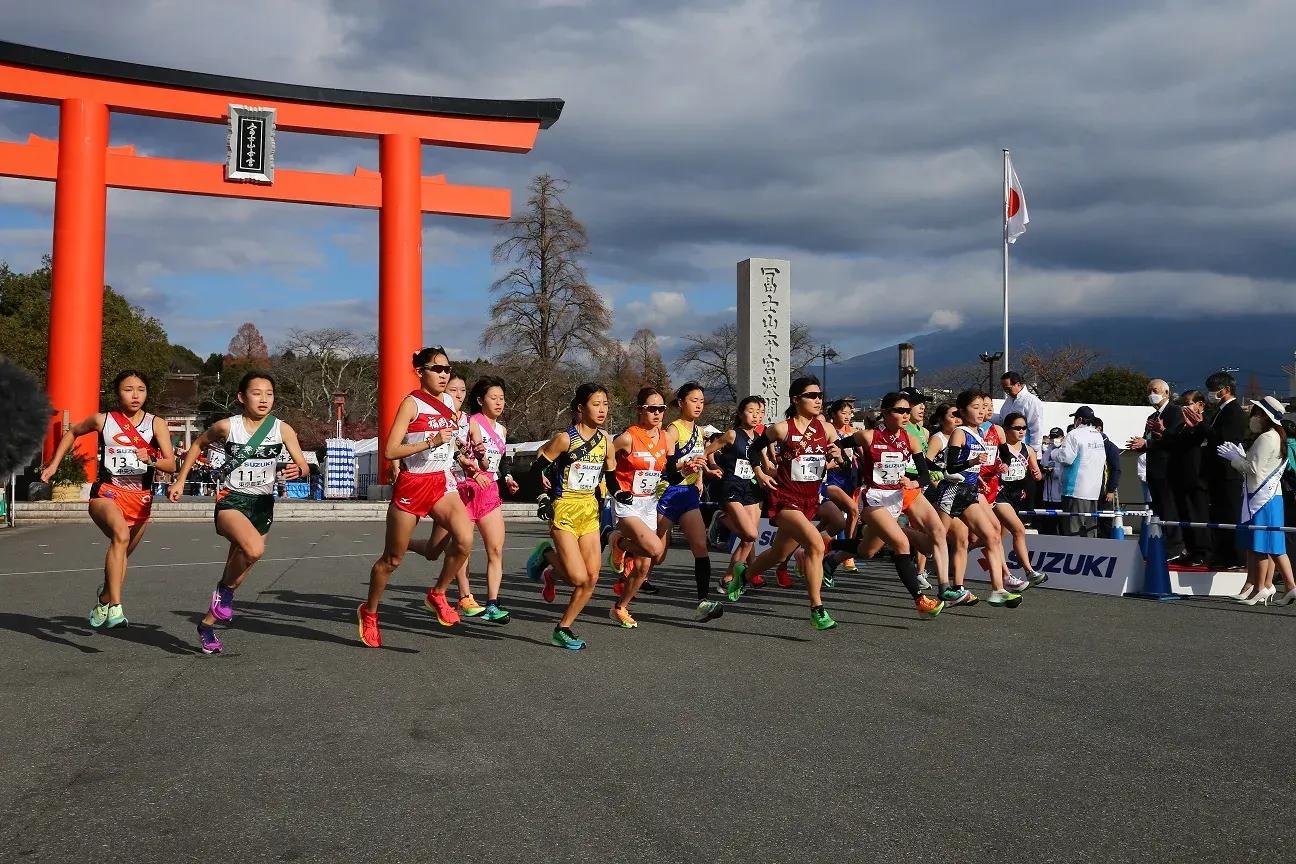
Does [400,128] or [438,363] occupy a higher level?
→ [400,128]

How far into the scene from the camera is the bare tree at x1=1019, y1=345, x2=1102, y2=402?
211 feet

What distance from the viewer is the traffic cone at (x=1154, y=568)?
11.3 metres

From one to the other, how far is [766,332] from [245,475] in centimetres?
1400

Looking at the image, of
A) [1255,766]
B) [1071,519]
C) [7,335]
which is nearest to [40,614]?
[1255,766]

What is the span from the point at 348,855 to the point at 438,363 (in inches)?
189

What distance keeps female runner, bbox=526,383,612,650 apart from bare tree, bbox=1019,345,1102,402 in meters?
60.0

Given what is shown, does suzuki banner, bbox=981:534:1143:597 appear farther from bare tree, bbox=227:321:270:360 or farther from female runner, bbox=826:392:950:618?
bare tree, bbox=227:321:270:360

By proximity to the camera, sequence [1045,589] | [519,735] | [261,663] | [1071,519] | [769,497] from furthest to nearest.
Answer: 1. [1071,519]
2. [1045,589]
3. [769,497]
4. [261,663]
5. [519,735]

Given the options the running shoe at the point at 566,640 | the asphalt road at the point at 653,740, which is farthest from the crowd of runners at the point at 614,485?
the asphalt road at the point at 653,740

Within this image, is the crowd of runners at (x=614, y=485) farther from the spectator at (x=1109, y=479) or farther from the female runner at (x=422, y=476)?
the spectator at (x=1109, y=479)

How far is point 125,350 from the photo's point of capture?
48.9 m

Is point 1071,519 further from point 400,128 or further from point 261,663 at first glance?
point 400,128

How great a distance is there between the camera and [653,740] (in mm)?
5125

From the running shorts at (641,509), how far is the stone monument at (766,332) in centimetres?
1178
